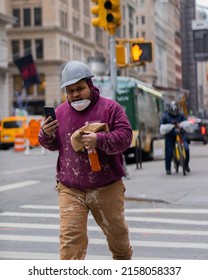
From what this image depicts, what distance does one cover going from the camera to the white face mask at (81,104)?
172 inches

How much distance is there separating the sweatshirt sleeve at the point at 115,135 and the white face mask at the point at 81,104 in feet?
0.58

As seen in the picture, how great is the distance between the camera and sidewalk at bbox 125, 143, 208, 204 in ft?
36.1

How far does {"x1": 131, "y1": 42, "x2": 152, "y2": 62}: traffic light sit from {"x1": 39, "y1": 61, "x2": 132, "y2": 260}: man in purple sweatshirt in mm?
10533

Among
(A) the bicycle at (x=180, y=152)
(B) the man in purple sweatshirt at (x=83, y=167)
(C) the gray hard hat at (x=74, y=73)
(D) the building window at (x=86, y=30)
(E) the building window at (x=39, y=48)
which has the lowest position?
(A) the bicycle at (x=180, y=152)

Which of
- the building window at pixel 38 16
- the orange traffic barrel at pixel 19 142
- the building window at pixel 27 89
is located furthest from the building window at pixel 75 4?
the orange traffic barrel at pixel 19 142

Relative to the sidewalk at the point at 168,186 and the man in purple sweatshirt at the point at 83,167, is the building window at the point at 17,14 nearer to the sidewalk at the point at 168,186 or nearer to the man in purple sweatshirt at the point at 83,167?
the sidewalk at the point at 168,186

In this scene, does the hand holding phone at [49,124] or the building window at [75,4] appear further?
the building window at [75,4]

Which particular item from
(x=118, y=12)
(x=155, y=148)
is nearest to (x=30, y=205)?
(x=118, y=12)

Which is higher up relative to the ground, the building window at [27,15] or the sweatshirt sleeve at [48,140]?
the building window at [27,15]

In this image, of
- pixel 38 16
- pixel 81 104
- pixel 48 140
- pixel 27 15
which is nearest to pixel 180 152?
pixel 48 140

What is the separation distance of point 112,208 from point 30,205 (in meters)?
6.68

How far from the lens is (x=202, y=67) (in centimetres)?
1557

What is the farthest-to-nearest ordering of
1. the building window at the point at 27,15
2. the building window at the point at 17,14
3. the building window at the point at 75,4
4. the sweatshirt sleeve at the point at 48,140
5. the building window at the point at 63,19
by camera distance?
the building window at the point at 27,15, the building window at the point at 17,14, the building window at the point at 63,19, the building window at the point at 75,4, the sweatshirt sleeve at the point at 48,140

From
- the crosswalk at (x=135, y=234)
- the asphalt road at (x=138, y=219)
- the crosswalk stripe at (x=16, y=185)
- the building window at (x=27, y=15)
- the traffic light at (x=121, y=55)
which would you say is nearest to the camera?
the crosswalk at (x=135, y=234)
